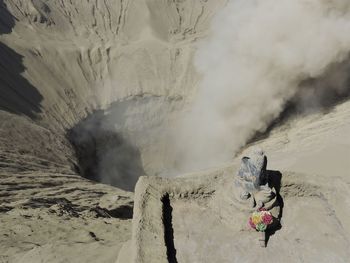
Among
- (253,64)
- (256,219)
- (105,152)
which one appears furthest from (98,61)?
(256,219)

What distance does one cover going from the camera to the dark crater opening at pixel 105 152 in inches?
714

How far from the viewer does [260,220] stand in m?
6.34

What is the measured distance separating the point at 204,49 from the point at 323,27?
6.23 meters

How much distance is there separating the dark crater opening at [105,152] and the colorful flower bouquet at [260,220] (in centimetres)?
1205

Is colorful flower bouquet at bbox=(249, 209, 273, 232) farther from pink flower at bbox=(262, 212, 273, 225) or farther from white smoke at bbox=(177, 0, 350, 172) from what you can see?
white smoke at bbox=(177, 0, 350, 172)

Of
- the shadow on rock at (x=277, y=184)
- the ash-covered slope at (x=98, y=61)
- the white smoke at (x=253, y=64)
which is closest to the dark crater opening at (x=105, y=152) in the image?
the ash-covered slope at (x=98, y=61)

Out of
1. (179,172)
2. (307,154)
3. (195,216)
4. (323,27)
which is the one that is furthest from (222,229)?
(179,172)

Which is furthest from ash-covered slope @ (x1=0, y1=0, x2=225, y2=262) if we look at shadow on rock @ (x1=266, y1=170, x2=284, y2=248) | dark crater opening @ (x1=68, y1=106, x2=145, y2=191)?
shadow on rock @ (x1=266, y1=170, x2=284, y2=248)

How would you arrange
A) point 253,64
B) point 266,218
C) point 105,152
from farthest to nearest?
point 105,152
point 253,64
point 266,218

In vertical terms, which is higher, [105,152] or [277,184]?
[105,152]

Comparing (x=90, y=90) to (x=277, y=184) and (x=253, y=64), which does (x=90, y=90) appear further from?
(x=277, y=184)

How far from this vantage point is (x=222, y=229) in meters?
6.59

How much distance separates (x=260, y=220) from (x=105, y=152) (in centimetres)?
1357

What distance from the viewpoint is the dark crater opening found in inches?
714
